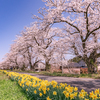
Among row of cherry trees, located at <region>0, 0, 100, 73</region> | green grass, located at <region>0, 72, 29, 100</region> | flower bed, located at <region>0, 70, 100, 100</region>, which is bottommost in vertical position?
green grass, located at <region>0, 72, 29, 100</region>

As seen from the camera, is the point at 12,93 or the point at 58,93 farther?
the point at 12,93

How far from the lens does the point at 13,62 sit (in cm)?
3850

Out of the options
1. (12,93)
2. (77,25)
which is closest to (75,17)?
(77,25)

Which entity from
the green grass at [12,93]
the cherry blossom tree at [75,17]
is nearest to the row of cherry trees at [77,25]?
the cherry blossom tree at [75,17]

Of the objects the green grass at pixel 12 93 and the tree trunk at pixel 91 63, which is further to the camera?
the tree trunk at pixel 91 63

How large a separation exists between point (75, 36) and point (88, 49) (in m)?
2.91

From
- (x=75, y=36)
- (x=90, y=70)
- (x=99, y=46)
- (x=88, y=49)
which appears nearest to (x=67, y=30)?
(x=75, y=36)

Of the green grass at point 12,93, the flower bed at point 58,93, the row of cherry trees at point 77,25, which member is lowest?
the green grass at point 12,93

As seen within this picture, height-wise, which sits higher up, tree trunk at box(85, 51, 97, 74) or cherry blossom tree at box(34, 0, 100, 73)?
cherry blossom tree at box(34, 0, 100, 73)

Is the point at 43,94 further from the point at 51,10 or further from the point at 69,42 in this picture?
the point at 69,42

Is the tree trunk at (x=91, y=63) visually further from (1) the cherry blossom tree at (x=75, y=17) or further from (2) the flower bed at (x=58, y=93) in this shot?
(2) the flower bed at (x=58, y=93)

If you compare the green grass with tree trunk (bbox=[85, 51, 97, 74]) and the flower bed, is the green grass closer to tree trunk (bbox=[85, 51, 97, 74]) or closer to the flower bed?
the flower bed

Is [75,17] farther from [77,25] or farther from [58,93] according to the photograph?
[58,93]

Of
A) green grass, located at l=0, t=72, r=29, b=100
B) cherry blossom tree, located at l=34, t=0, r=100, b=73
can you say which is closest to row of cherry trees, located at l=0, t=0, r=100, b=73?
cherry blossom tree, located at l=34, t=0, r=100, b=73
